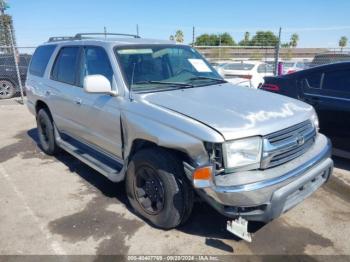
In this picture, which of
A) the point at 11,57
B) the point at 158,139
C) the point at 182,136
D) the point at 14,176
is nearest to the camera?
A: the point at 182,136

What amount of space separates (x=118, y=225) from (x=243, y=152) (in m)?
1.67

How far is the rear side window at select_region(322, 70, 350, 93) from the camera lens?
15.9 feet

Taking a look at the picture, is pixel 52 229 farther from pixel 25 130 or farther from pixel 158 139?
pixel 25 130

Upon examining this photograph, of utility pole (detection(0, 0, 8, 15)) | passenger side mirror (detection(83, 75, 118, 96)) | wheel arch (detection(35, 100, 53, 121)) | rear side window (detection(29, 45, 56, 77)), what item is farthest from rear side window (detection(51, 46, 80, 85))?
utility pole (detection(0, 0, 8, 15))

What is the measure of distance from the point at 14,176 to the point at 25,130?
3132mm

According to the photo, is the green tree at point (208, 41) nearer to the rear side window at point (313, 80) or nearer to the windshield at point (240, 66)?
the windshield at point (240, 66)

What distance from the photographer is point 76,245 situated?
3.13 meters

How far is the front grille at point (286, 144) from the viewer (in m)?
2.73

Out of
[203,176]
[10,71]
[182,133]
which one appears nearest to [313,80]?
[182,133]

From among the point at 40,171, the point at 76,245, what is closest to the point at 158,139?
the point at 76,245

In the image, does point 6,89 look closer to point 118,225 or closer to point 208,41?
point 118,225

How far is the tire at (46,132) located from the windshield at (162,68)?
234 cm

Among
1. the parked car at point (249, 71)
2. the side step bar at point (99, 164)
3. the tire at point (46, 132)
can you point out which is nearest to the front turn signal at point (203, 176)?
the side step bar at point (99, 164)

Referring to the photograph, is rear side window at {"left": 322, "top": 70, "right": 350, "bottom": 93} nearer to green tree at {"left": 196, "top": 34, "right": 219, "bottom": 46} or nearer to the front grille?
the front grille
